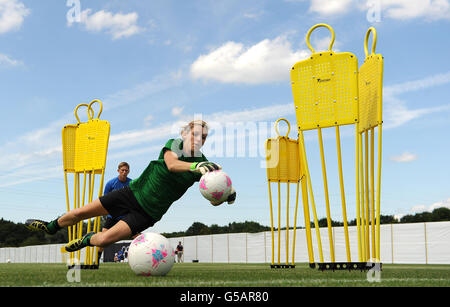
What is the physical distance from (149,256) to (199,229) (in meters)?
60.7

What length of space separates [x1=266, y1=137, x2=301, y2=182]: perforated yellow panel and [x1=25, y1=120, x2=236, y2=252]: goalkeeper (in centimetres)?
487

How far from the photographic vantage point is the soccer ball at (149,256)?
5.84m

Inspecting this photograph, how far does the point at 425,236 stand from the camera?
2361 centimetres

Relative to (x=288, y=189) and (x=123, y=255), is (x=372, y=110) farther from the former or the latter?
(x=123, y=255)

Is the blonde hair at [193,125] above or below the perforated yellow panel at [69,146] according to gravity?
below

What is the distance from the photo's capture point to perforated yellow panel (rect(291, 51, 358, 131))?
6.76m

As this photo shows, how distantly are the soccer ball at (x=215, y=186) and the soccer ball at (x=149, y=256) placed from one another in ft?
3.81

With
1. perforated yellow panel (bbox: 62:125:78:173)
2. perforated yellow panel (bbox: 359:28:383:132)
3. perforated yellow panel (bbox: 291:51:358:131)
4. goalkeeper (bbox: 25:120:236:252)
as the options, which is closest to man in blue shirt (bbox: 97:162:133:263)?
perforated yellow panel (bbox: 62:125:78:173)

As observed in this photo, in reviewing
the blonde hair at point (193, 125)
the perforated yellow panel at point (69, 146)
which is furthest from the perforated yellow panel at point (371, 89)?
the perforated yellow panel at point (69, 146)

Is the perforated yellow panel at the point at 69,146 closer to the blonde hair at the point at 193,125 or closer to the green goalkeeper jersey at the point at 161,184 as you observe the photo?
the green goalkeeper jersey at the point at 161,184

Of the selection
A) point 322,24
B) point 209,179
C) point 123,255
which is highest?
point 322,24

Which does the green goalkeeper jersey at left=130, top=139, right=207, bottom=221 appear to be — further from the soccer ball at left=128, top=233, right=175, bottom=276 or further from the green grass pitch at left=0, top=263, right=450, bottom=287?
the green grass pitch at left=0, top=263, right=450, bottom=287
